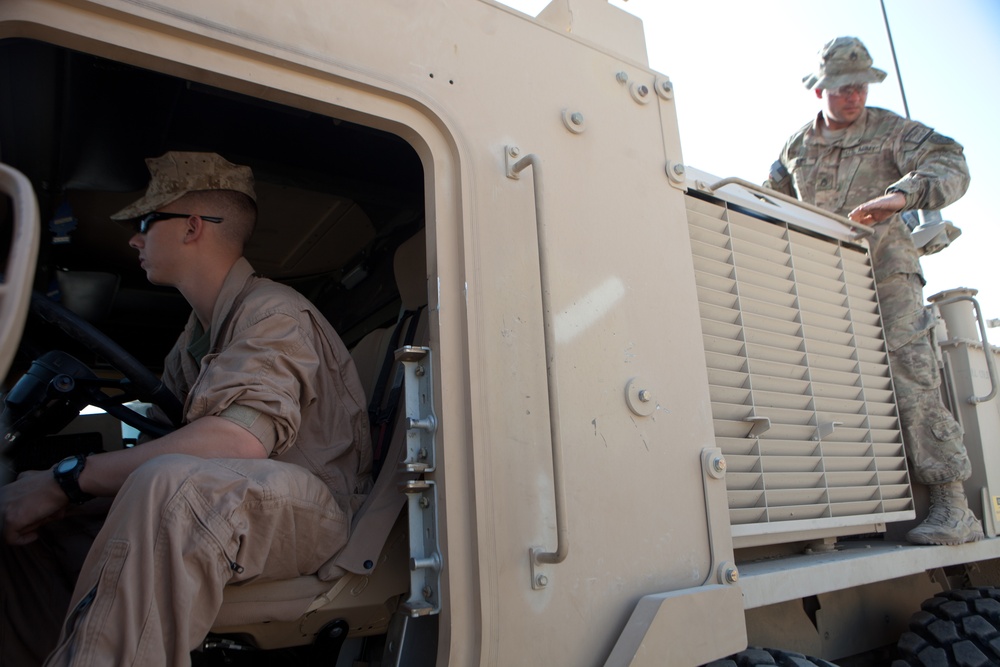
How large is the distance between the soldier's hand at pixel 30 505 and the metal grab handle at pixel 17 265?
2.04 feet

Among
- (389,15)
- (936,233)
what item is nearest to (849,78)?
(936,233)

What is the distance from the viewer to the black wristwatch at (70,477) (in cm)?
142

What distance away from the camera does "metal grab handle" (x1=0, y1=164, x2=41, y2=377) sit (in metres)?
0.89

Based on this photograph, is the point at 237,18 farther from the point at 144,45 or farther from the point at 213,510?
the point at 213,510

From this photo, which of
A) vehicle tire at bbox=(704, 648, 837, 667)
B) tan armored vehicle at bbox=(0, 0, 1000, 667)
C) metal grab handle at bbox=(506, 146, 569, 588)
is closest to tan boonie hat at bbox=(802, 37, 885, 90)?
tan armored vehicle at bbox=(0, 0, 1000, 667)

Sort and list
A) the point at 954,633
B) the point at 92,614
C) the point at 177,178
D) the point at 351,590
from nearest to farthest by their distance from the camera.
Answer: the point at 92,614, the point at 351,590, the point at 177,178, the point at 954,633

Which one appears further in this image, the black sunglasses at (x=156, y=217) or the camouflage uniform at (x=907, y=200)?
the camouflage uniform at (x=907, y=200)

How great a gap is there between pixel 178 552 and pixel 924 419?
8.32 ft

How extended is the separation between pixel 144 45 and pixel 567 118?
92 centimetres

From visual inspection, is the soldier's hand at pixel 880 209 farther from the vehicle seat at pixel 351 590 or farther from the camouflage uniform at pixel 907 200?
the vehicle seat at pixel 351 590

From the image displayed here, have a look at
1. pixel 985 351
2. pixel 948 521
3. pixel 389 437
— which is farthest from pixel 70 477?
pixel 985 351

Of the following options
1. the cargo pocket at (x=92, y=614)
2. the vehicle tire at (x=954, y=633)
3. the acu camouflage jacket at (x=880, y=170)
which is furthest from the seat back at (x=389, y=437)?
the acu camouflage jacket at (x=880, y=170)

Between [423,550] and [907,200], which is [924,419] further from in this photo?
[423,550]

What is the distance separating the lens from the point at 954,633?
2346mm
